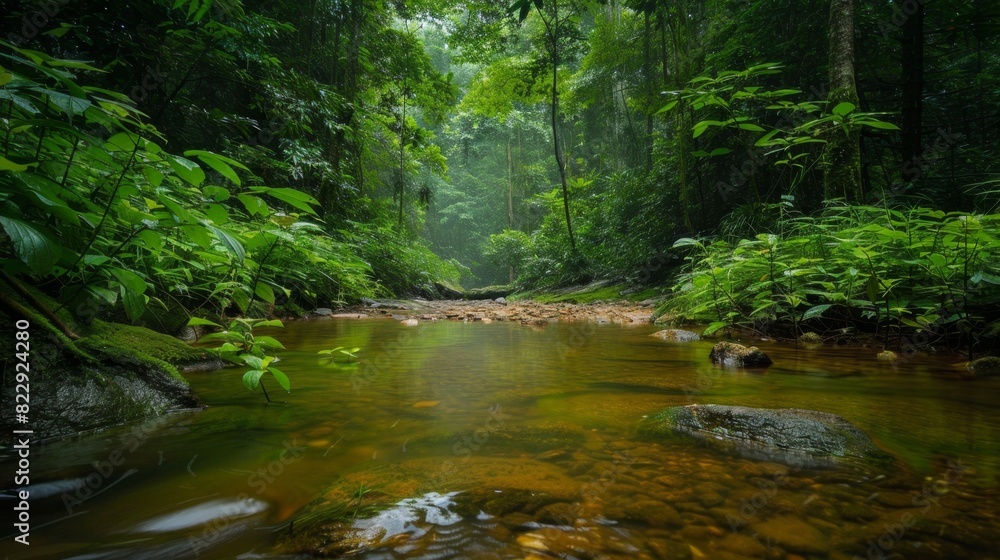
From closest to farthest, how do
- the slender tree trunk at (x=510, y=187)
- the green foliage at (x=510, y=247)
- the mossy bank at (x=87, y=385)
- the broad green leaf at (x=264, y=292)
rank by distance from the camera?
the mossy bank at (x=87, y=385) → the broad green leaf at (x=264, y=292) → the green foliage at (x=510, y=247) → the slender tree trunk at (x=510, y=187)

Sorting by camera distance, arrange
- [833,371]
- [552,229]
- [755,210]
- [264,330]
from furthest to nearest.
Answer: [552,229]
[755,210]
[264,330]
[833,371]

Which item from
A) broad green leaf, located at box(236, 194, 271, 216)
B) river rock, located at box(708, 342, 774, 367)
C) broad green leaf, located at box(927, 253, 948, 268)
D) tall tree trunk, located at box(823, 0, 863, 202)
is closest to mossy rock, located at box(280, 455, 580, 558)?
broad green leaf, located at box(236, 194, 271, 216)

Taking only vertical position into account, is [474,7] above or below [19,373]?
above

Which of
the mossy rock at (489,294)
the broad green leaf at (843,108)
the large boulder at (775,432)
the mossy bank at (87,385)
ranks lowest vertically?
the mossy rock at (489,294)

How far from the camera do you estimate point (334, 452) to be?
1.20m

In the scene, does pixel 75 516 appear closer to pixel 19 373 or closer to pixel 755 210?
pixel 19 373

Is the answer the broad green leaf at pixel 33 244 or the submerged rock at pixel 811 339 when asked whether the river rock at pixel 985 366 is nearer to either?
the submerged rock at pixel 811 339

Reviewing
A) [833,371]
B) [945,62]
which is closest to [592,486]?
[833,371]

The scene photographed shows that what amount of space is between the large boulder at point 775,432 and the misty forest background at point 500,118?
139 centimetres

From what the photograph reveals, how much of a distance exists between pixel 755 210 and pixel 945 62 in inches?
163

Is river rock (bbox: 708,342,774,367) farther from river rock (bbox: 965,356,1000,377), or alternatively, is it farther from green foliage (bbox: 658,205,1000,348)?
river rock (bbox: 965,356,1000,377)

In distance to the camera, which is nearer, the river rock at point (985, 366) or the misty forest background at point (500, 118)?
the misty forest background at point (500, 118)

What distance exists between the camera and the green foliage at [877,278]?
2.43 metres

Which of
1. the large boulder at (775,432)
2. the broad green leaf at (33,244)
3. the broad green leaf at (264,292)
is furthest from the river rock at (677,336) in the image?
the broad green leaf at (33,244)
